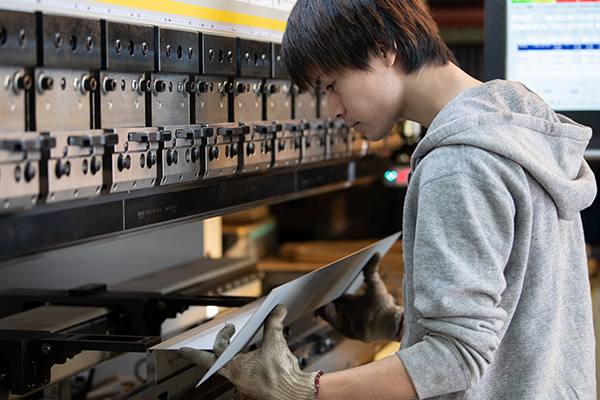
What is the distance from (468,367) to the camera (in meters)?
0.89

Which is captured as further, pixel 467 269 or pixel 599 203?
pixel 599 203

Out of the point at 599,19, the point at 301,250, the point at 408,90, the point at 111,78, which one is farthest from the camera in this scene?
the point at 301,250

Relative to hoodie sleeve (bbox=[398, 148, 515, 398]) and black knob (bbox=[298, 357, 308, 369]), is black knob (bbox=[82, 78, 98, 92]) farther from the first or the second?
black knob (bbox=[298, 357, 308, 369])

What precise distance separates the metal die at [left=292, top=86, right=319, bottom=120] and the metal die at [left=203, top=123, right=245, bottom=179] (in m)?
0.27

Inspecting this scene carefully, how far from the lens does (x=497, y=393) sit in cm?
102

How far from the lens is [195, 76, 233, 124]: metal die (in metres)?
1.19

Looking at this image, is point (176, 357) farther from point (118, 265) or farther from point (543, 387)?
point (118, 265)

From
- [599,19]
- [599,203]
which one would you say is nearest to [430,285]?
[599,19]

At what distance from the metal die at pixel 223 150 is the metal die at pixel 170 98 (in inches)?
2.5

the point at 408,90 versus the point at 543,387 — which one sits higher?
the point at 408,90

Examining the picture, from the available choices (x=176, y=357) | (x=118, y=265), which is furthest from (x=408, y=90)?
(x=118, y=265)

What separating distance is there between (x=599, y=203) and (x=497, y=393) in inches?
153

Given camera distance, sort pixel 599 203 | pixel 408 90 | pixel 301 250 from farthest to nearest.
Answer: pixel 599 203
pixel 301 250
pixel 408 90

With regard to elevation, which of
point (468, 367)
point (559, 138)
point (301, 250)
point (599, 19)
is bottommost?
point (301, 250)
